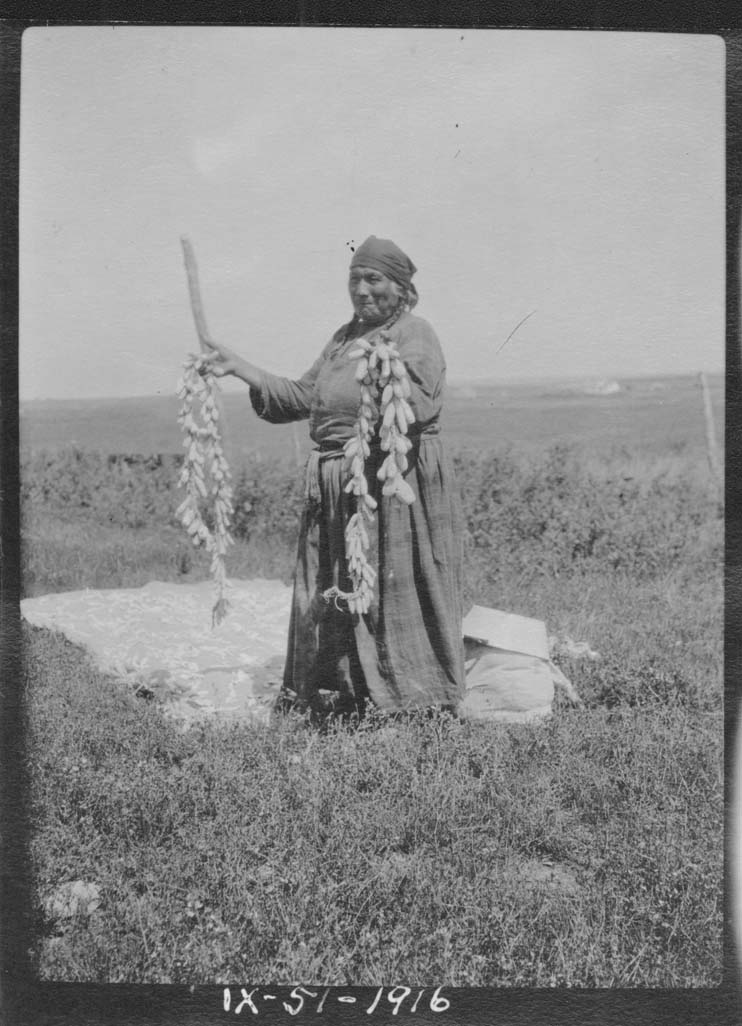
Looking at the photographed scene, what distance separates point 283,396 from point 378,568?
2.81 feet

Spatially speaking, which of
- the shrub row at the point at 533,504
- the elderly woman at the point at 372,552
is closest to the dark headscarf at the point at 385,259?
the elderly woman at the point at 372,552

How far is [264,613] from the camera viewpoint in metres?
5.30

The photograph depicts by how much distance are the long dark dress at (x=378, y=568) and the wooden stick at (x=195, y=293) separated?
0.31 metres

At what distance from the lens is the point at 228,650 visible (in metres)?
4.94

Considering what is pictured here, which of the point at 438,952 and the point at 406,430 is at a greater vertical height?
the point at 406,430

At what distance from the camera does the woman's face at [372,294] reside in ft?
12.6

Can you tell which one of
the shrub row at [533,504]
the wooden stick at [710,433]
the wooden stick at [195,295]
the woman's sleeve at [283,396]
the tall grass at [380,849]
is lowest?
the tall grass at [380,849]

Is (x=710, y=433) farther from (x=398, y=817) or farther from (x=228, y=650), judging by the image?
(x=228, y=650)

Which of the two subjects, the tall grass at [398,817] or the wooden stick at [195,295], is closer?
the tall grass at [398,817]

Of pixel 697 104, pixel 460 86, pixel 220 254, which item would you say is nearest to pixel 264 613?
pixel 220 254

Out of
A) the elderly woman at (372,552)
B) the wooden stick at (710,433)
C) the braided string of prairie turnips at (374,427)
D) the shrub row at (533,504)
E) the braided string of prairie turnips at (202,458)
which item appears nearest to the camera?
the wooden stick at (710,433)

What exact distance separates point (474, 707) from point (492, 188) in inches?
91.0

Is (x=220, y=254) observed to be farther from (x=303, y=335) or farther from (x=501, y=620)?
(x=501, y=620)

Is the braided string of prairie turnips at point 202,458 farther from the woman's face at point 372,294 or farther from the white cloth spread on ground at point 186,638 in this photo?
the woman's face at point 372,294
